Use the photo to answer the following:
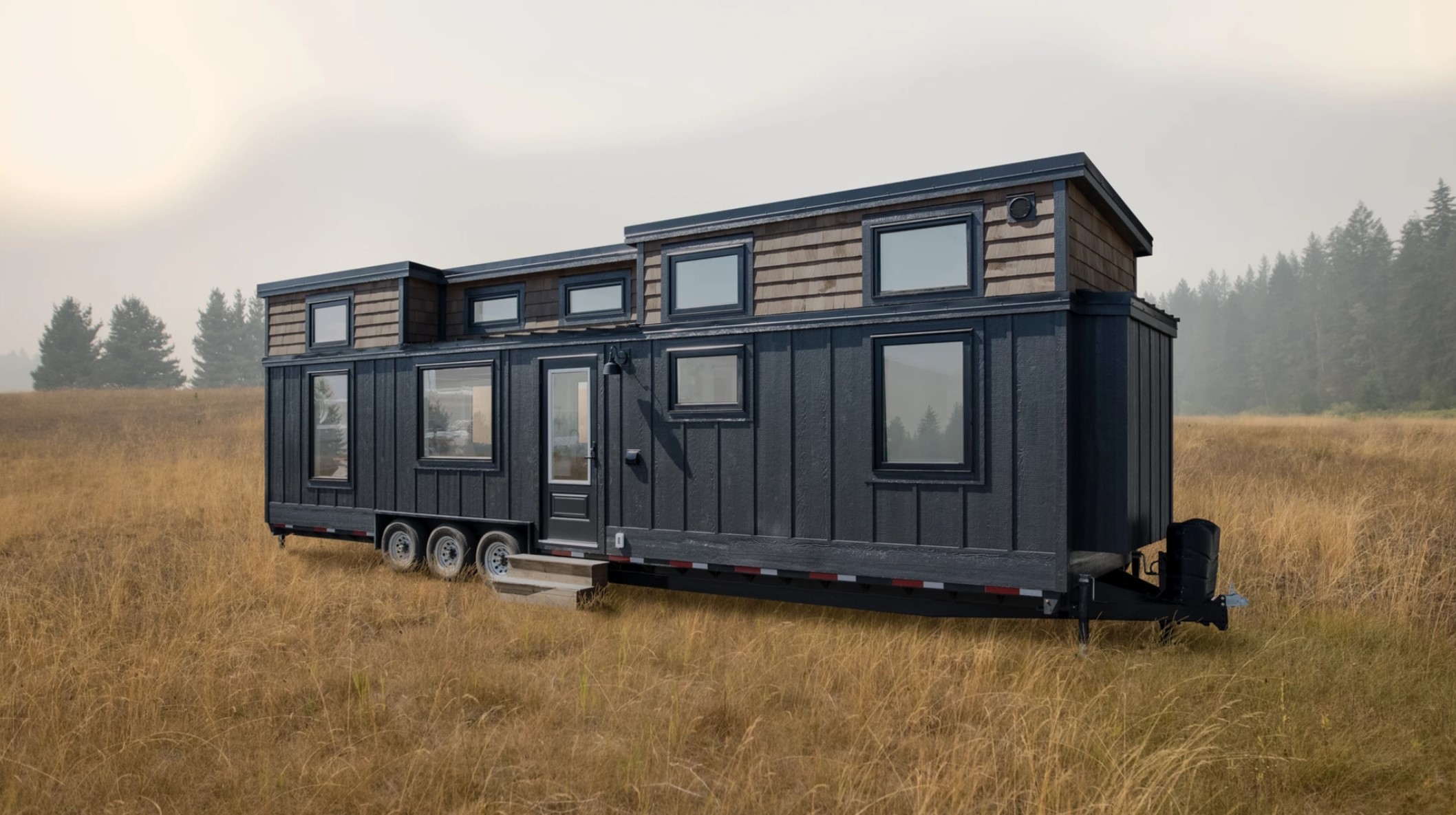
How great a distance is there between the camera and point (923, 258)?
741 cm

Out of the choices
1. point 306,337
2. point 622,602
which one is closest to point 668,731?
point 622,602

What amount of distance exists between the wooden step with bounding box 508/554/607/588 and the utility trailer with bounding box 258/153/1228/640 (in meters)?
0.03

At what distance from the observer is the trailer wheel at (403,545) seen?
10945 mm

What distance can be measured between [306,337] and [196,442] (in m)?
16.9

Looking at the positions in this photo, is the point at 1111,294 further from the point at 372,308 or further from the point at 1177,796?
the point at 372,308

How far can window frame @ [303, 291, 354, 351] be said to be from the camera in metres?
11.9

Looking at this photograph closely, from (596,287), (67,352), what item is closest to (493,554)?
(596,287)

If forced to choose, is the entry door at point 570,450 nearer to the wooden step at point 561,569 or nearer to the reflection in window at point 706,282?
the wooden step at point 561,569

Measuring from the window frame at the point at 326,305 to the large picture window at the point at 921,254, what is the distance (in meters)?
7.97

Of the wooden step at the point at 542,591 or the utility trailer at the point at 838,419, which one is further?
the wooden step at the point at 542,591

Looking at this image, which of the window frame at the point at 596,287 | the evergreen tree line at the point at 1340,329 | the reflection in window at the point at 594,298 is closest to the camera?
the window frame at the point at 596,287

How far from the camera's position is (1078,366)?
22.9 ft

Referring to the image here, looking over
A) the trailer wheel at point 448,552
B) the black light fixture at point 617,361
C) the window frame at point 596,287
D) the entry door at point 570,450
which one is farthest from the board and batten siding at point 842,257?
the trailer wheel at point 448,552

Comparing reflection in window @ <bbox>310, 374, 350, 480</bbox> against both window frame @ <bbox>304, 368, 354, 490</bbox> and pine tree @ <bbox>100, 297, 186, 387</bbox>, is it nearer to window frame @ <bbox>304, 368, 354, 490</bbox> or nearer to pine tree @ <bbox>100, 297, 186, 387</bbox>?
window frame @ <bbox>304, 368, 354, 490</bbox>
